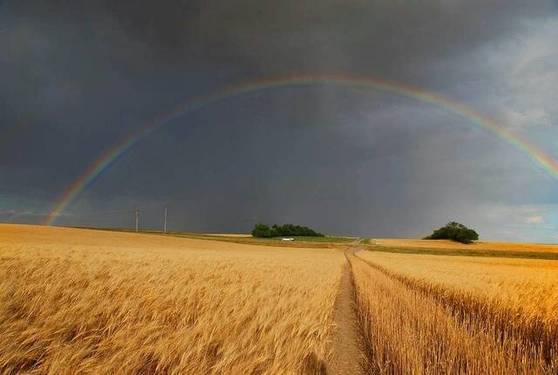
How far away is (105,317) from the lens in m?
4.88

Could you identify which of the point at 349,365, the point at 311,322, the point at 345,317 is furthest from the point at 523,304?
the point at 311,322

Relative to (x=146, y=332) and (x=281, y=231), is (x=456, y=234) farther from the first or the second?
(x=146, y=332)

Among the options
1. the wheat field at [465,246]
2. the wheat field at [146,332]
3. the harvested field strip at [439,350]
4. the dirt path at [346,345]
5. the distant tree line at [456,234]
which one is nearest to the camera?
the wheat field at [146,332]

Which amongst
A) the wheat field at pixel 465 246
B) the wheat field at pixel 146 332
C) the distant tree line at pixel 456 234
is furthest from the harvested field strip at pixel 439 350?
the distant tree line at pixel 456 234

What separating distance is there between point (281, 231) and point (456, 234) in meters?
62.3

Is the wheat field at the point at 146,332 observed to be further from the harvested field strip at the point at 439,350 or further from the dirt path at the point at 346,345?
the harvested field strip at the point at 439,350

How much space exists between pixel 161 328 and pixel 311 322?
1.89 meters

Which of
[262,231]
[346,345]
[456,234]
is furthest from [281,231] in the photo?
[346,345]

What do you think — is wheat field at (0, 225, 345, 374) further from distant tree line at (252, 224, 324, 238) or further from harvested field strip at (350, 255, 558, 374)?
distant tree line at (252, 224, 324, 238)

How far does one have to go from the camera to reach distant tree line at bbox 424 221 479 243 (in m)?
145

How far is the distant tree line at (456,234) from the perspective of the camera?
145 metres

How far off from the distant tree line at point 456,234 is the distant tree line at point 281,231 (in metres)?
48.2

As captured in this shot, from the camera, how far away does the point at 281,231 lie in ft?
559

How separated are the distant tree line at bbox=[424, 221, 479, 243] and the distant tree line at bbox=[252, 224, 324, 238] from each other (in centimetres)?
4818
